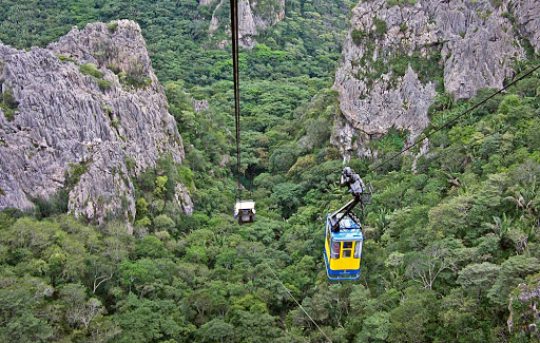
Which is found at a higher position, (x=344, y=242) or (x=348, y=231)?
(x=348, y=231)

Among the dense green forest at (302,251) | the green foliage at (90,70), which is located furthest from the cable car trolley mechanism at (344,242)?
the green foliage at (90,70)

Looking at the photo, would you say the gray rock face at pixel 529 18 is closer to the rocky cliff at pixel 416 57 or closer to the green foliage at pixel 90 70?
the rocky cliff at pixel 416 57

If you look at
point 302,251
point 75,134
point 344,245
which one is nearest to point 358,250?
point 344,245

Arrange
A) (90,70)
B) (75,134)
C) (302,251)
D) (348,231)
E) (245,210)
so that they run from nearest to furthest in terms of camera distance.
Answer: (348,231), (245,210), (302,251), (75,134), (90,70)

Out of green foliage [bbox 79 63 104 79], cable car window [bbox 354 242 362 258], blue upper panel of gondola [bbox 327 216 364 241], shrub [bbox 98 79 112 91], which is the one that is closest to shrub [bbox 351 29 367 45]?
shrub [bbox 98 79 112 91]

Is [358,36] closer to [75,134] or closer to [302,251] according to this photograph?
[302,251]

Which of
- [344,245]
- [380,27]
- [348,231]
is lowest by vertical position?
[344,245]

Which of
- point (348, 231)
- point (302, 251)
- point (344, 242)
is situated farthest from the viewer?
point (302, 251)
